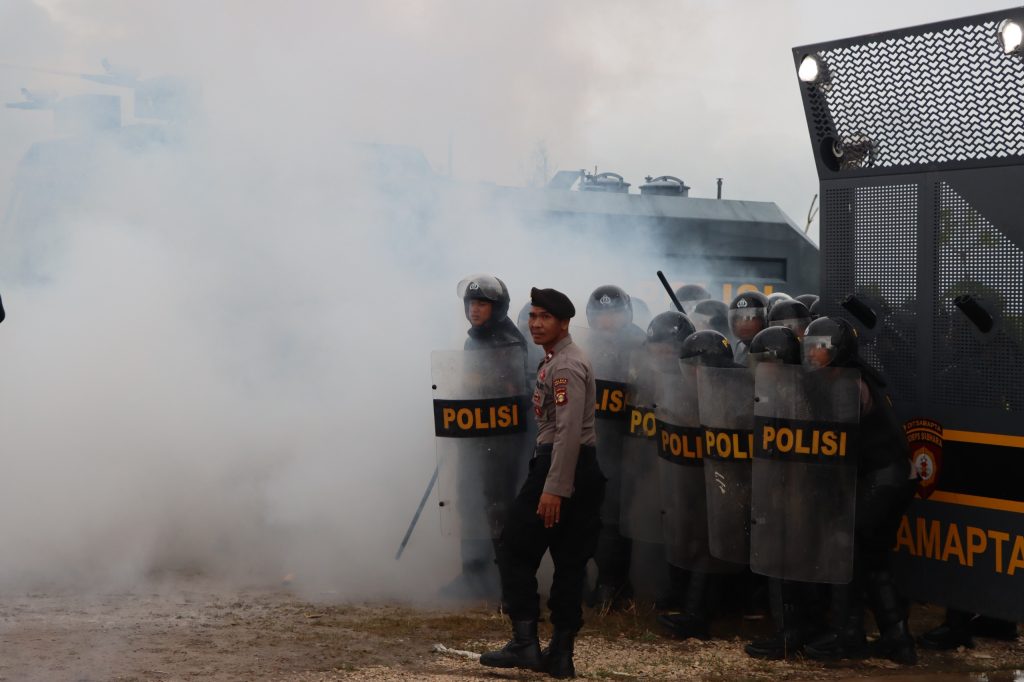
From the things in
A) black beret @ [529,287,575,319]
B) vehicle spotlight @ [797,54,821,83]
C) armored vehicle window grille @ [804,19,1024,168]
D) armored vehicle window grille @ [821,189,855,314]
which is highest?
vehicle spotlight @ [797,54,821,83]

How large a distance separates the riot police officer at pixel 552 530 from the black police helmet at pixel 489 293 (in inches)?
50.8

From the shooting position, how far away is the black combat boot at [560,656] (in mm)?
5453

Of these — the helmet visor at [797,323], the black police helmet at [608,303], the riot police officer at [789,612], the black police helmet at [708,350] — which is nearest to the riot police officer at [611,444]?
the black police helmet at [608,303]

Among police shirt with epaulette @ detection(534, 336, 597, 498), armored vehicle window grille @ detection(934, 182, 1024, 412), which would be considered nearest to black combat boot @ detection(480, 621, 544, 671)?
police shirt with epaulette @ detection(534, 336, 597, 498)

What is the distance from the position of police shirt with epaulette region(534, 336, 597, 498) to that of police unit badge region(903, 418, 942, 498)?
1601 mm

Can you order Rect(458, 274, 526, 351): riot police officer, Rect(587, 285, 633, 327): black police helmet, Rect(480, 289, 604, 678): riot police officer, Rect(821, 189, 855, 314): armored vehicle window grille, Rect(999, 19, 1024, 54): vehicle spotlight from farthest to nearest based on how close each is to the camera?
1. Rect(587, 285, 633, 327): black police helmet
2. Rect(458, 274, 526, 351): riot police officer
3. Rect(821, 189, 855, 314): armored vehicle window grille
4. Rect(999, 19, 1024, 54): vehicle spotlight
5. Rect(480, 289, 604, 678): riot police officer

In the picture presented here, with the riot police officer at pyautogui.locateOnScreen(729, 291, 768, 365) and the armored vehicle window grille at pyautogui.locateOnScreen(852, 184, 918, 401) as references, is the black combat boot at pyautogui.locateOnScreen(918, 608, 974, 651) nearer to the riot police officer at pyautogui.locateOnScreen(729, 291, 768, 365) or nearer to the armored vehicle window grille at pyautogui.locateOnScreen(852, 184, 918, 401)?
the armored vehicle window grille at pyautogui.locateOnScreen(852, 184, 918, 401)

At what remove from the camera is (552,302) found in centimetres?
550

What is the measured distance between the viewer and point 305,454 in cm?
828

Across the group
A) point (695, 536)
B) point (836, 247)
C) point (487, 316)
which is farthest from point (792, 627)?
point (487, 316)

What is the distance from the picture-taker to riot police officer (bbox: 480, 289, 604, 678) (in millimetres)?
5441

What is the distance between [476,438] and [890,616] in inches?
87.9

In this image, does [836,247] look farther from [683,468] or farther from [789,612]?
[789,612]

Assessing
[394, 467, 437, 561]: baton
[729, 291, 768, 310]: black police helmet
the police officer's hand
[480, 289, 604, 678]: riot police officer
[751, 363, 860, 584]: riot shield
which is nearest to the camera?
the police officer's hand
